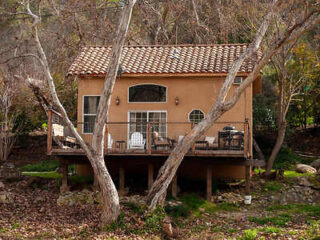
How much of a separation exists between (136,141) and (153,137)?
0.81 meters

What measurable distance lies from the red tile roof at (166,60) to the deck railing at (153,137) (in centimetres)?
188

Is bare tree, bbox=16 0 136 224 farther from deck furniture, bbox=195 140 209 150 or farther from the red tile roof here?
the red tile roof

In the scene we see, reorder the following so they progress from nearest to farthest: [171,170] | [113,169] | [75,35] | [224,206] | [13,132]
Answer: [171,170] → [224,206] → [113,169] → [13,132] → [75,35]

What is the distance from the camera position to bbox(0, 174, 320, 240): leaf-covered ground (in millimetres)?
12922

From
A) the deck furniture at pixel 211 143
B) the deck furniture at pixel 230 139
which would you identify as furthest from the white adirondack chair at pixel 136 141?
the deck furniture at pixel 230 139

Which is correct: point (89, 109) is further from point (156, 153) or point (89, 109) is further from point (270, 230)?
point (270, 230)

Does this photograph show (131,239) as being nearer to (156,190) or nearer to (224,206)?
(156,190)

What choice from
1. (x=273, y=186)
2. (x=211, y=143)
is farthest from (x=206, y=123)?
(x=273, y=186)

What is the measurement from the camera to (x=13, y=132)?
24.2m

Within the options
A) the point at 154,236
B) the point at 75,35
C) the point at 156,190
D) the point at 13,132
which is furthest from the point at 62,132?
the point at 75,35

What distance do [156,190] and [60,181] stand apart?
5.05 metres

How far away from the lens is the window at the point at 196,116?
17.7 metres

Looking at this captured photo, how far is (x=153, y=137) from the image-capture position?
1627 cm

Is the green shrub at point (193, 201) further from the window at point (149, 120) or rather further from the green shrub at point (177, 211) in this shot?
the window at point (149, 120)
